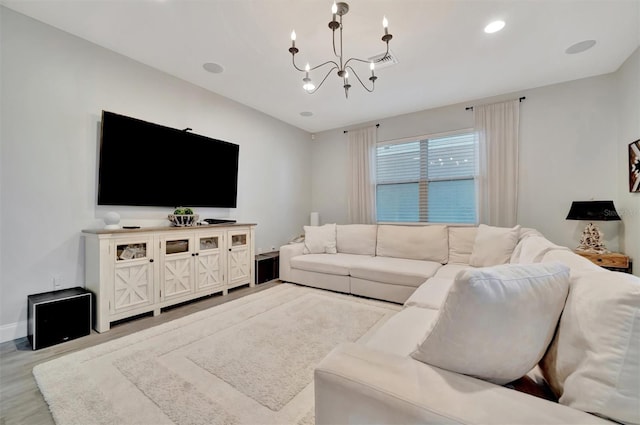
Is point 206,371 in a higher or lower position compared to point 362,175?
lower

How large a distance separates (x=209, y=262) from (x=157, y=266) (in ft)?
1.97

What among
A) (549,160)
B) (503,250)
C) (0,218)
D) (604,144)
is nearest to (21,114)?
(0,218)

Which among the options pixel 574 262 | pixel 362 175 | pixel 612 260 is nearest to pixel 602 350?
pixel 574 262

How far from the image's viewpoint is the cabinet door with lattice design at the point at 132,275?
2453 mm

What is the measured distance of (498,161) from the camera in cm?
373

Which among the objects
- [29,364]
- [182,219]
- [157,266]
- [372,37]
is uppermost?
[372,37]

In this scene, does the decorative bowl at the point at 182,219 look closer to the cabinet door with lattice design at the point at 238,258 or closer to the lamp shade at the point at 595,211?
the cabinet door with lattice design at the point at 238,258

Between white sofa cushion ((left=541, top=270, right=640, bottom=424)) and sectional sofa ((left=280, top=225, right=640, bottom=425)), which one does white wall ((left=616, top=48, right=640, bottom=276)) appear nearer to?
sectional sofa ((left=280, top=225, right=640, bottom=425))

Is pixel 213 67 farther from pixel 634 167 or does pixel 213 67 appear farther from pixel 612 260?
pixel 612 260

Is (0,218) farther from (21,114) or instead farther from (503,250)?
(503,250)

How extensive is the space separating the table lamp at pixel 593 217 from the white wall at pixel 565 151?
248mm

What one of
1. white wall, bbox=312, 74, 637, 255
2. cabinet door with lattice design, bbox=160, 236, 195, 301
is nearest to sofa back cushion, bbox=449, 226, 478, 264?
white wall, bbox=312, 74, 637, 255

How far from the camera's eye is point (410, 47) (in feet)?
8.71

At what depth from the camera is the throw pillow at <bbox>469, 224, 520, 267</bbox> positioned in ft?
9.45
